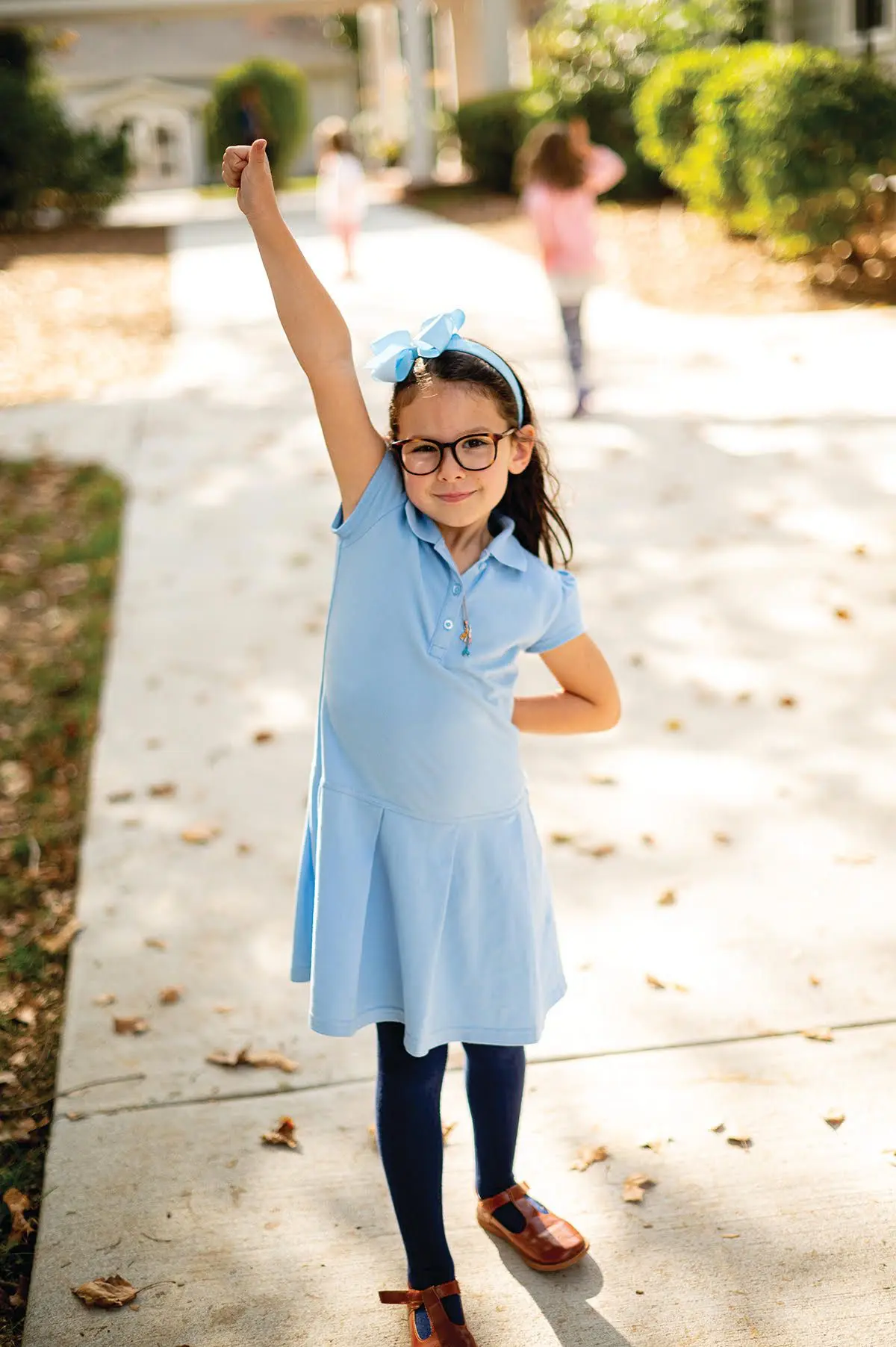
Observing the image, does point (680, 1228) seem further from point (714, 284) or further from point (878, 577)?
point (714, 284)

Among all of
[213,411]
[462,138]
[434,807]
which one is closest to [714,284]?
[213,411]

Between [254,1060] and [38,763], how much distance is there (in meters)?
2.01

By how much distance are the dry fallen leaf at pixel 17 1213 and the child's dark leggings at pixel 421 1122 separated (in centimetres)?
79

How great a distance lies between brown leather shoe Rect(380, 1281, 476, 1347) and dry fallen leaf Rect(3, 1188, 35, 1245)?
0.76 meters

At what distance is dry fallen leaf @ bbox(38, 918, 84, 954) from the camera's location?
11.7 feet

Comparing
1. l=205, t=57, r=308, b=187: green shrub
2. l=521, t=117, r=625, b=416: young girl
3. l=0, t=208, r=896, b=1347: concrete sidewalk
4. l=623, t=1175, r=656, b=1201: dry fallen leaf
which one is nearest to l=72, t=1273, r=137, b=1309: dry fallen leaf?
l=0, t=208, r=896, b=1347: concrete sidewalk

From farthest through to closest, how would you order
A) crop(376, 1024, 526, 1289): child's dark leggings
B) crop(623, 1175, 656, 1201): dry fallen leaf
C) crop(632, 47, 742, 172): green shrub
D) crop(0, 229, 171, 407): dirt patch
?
crop(632, 47, 742, 172): green shrub < crop(0, 229, 171, 407): dirt patch < crop(623, 1175, 656, 1201): dry fallen leaf < crop(376, 1024, 526, 1289): child's dark leggings

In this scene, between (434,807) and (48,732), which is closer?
(434,807)

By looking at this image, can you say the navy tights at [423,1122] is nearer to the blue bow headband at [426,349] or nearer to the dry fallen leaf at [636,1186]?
the dry fallen leaf at [636,1186]

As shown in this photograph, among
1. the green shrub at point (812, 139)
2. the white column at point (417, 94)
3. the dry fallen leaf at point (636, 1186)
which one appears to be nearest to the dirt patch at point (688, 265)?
the green shrub at point (812, 139)

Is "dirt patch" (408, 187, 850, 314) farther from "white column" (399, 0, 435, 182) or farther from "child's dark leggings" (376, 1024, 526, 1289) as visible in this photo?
"child's dark leggings" (376, 1024, 526, 1289)

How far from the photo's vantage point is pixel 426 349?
2.03m

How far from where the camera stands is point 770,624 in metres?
5.36

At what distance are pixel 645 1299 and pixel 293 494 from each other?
17.5ft
